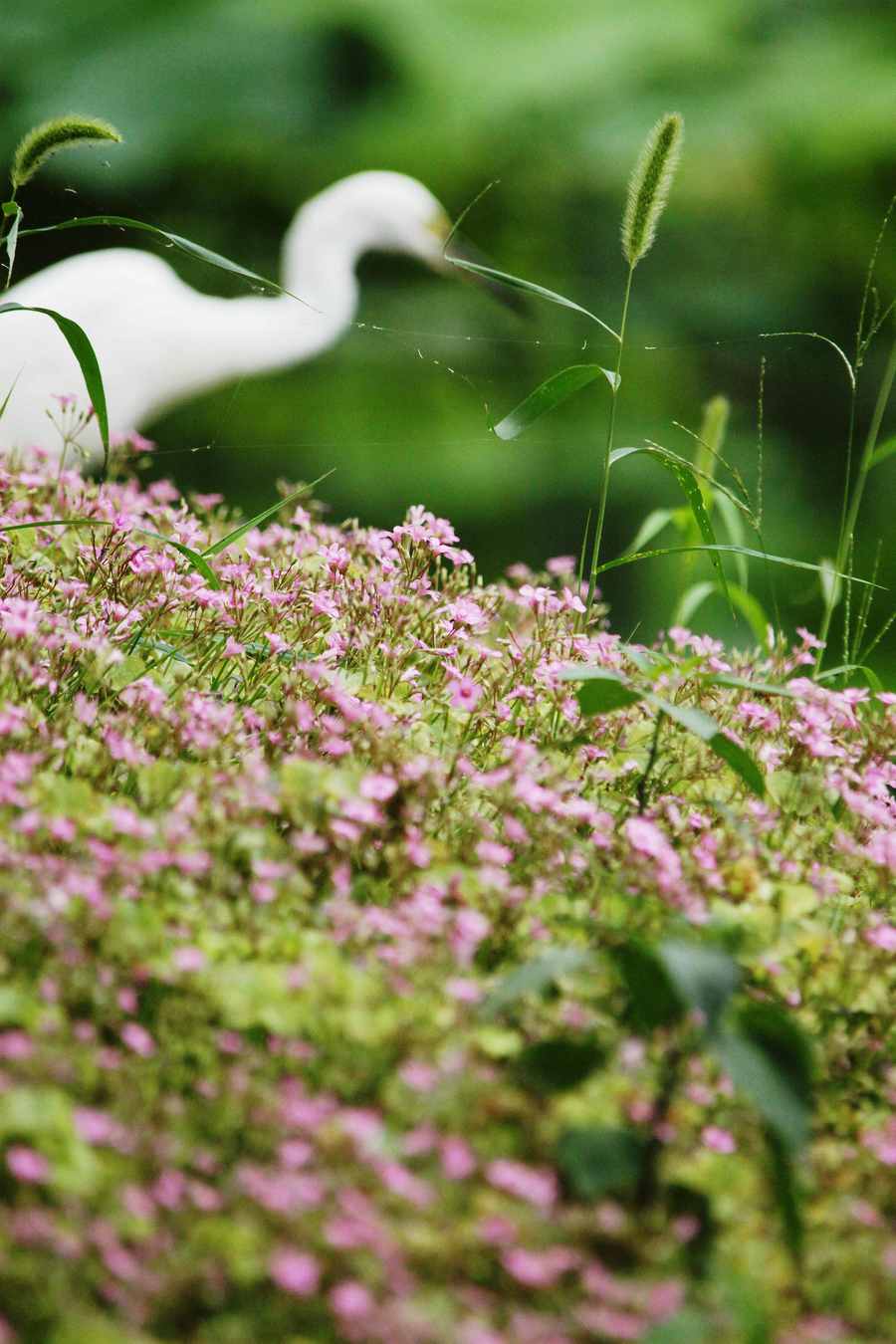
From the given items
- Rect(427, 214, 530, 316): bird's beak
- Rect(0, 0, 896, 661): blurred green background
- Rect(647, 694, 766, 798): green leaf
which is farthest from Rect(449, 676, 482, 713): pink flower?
Rect(0, 0, 896, 661): blurred green background

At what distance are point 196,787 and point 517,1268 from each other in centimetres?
62

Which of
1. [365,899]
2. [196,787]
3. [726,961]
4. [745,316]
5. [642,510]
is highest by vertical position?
[726,961]

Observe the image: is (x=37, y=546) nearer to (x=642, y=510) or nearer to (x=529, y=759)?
(x=529, y=759)

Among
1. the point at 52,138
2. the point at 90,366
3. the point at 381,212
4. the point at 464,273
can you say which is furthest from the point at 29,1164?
the point at 381,212

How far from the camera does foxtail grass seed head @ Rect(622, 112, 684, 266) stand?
1646 mm

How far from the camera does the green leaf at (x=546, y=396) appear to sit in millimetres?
1654

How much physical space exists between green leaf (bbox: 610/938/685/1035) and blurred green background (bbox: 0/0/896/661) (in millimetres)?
3732

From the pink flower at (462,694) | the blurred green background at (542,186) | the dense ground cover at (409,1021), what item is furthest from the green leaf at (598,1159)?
the blurred green background at (542,186)

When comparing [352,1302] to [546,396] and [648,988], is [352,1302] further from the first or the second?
[546,396]

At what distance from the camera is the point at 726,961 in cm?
91

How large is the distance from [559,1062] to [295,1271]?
26cm

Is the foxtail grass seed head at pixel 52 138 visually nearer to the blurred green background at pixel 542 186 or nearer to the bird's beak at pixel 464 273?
the bird's beak at pixel 464 273

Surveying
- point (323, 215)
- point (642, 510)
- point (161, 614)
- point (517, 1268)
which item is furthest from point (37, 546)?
point (642, 510)

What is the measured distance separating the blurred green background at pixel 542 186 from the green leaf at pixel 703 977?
12.5 ft
